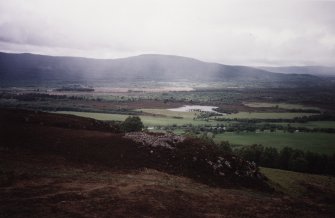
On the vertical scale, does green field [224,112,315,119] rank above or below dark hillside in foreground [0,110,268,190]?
below

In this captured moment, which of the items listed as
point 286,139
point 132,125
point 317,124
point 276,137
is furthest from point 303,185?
point 317,124

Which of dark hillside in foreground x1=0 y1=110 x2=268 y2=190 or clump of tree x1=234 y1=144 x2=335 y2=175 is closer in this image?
dark hillside in foreground x1=0 y1=110 x2=268 y2=190

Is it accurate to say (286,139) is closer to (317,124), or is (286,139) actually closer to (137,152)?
(317,124)

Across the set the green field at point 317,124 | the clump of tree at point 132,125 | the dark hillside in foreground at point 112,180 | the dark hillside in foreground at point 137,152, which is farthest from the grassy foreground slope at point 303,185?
the green field at point 317,124

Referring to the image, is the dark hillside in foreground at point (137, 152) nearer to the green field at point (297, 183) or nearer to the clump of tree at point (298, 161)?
the green field at point (297, 183)

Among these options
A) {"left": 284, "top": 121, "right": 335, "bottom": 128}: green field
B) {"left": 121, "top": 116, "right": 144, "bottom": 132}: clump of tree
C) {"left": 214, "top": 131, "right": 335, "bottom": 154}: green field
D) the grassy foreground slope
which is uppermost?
{"left": 121, "top": 116, "right": 144, "bottom": 132}: clump of tree

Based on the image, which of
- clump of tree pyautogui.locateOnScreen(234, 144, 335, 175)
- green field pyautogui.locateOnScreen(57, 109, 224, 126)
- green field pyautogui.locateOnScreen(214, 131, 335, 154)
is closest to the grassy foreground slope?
clump of tree pyautogui.locateOnScreen(234, 144, 335, 175)

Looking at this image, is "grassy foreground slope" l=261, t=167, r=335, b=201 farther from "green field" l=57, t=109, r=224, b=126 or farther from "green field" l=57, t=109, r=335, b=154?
"green field" l=57, t=109, r=224, b=126

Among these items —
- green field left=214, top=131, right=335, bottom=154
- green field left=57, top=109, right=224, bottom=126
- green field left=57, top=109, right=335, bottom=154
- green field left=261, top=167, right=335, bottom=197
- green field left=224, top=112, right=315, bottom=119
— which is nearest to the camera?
green field left=261, top=167, right=335, bottom=197

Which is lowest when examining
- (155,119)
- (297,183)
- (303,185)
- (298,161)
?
(298,161)
